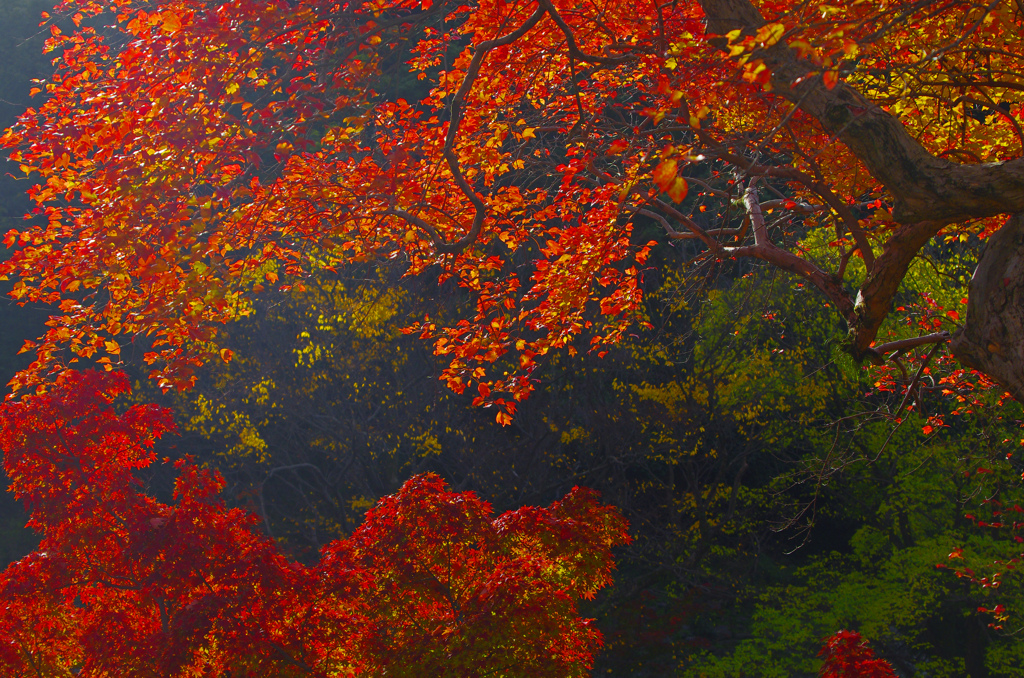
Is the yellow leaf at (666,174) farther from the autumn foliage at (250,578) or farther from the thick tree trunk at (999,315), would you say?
the autumn foliage at (250,578)

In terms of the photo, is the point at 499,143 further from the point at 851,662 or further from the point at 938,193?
the point at 851,662

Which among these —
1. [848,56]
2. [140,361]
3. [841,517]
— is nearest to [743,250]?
[848,56]

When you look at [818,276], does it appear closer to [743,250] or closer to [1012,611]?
[743,250]

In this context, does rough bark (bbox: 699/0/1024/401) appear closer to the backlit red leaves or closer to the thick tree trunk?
the thick tree trunk

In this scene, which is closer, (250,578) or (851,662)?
(851,662)

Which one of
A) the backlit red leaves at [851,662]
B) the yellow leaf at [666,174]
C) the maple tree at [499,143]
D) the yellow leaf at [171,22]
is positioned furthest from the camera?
the backlit red leaves at [851,662]

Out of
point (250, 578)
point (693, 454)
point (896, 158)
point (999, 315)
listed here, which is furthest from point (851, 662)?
point (693, 454)

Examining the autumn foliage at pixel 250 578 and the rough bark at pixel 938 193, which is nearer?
the rough bark at pixel 938 193

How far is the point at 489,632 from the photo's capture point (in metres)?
5.16

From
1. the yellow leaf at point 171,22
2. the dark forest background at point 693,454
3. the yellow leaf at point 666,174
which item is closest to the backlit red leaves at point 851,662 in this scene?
the dark forest background at point 693,454

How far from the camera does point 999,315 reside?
A: 10.9 ft

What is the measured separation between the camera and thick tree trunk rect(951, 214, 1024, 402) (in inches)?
129

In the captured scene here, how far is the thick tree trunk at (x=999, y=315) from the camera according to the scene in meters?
3.28

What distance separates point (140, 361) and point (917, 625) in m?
12.2
